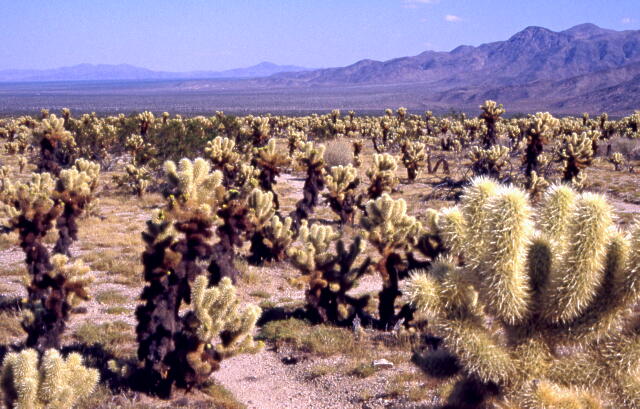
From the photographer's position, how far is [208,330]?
5645 millimetres

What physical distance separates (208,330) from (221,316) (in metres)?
0.19

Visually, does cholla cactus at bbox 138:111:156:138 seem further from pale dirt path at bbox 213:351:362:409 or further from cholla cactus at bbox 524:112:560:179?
pale dirt path at bbox 213:351:362:409

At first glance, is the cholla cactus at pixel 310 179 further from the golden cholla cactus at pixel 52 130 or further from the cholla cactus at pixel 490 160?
the cholla cactus at pixel 490 160

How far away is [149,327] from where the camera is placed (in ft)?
19.7

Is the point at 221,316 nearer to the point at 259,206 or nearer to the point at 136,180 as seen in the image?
the point at 259,206

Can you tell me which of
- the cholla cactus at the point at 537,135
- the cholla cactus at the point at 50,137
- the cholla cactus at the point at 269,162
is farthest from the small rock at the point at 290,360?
the cholla cactus at the point at 537,135

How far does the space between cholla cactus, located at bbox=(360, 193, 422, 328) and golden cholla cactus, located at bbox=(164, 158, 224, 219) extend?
2.44 meters

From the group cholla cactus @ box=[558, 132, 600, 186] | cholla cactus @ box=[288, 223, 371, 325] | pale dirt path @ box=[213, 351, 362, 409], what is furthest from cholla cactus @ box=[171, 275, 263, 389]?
cholla cactus @ box=[558, 132, 600, 186]

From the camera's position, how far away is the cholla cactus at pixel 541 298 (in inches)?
131

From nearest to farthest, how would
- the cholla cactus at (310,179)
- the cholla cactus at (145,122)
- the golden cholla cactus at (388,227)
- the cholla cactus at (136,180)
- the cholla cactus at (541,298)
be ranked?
the cholla cactus at (541,298) → the golden cholla cactus at (388,227) → the cholla cactus at (310,179) → the cholla cactus at (136,180) → the cholla cactus at (145,122)

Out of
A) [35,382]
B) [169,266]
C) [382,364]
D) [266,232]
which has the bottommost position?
[382,364]

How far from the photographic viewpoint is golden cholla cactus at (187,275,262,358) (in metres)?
5.66

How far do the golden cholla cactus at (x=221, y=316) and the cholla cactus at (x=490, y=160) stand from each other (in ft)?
52.9

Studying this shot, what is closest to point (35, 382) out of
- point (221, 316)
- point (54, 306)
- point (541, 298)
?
point (221, 316)
